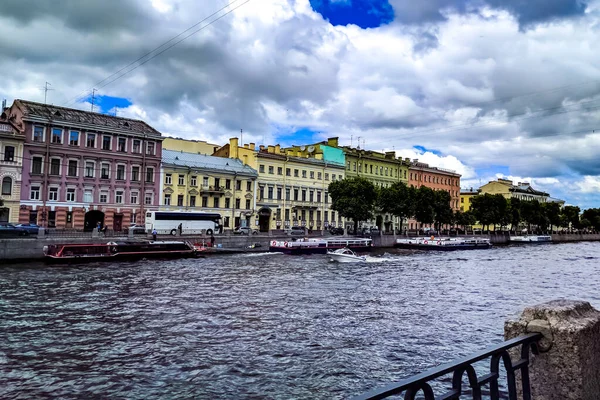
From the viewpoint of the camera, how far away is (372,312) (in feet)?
62.8

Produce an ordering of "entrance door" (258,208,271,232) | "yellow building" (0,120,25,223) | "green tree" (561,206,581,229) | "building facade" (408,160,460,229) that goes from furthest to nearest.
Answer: "green tree" (561,206,581,229)
"building facade" (408,160,460,229)
"entrance door" (258,208,271,232)
"yellow building" (0,120,25,223)

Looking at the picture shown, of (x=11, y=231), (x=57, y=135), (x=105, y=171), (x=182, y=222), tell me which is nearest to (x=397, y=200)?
(x=182, y=222)

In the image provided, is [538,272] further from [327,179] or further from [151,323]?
[327,179]

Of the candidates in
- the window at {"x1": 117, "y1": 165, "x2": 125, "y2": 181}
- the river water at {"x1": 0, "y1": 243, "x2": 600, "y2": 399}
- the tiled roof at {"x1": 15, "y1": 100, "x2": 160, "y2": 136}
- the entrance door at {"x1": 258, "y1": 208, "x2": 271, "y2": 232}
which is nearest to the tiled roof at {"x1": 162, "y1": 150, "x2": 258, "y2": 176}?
the tiled roof at {"x1": 15, "y1": 100, "x2": 160, "y2": 136}

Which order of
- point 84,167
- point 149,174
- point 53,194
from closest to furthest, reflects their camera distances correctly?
point 53,194 → point 84,167 → point 149,174

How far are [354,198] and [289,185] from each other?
1337cm

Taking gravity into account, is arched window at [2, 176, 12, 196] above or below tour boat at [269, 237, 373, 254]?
above

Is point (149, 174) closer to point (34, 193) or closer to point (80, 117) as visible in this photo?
point (80, 117)

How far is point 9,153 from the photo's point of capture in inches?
1946

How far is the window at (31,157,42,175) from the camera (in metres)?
51.2

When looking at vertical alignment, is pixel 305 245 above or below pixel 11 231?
below

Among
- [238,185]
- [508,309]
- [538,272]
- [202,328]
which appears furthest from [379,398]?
[238,185]

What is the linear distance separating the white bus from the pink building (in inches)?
243

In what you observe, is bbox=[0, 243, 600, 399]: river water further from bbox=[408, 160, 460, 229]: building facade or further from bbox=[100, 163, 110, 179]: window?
bbox=[408, 160, 460, 229]: building facade
